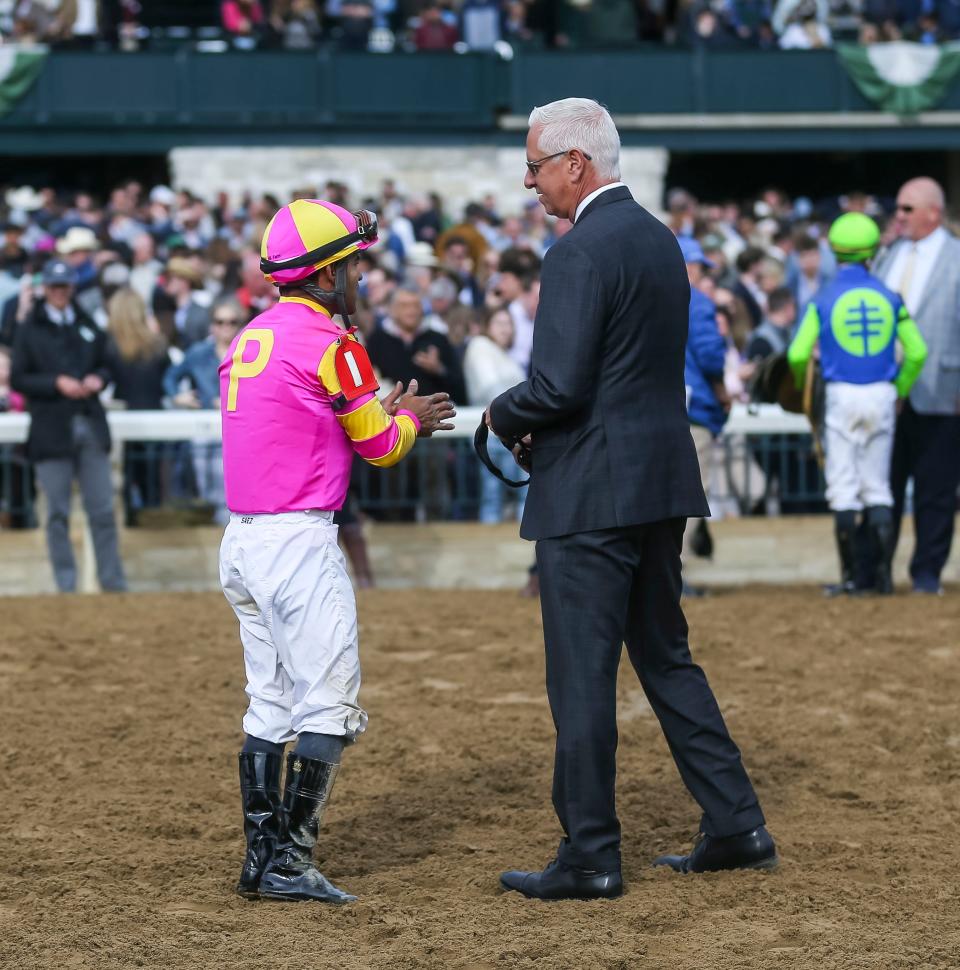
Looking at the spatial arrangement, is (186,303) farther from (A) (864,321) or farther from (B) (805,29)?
(B) (805,29)

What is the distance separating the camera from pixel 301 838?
4.89m

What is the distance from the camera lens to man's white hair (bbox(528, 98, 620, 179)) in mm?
4770

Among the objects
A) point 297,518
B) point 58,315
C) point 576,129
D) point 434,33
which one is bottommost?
point 297,518

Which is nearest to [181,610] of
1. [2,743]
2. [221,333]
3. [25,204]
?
[221,333]

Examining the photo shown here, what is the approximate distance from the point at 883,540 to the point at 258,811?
5860mm

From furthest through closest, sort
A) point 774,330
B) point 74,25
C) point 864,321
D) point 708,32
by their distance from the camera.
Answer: point 74,25 < point 708,32 < point 774,330 < point 864,321

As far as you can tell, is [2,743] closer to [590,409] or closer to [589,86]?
[590,409]

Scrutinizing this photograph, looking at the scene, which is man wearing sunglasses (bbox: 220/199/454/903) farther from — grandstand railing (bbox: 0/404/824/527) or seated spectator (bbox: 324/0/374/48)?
seated spectator (bbox: 324/0/374/48)

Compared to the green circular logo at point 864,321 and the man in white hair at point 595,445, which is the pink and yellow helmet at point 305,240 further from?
the green circular logo at point 864,321

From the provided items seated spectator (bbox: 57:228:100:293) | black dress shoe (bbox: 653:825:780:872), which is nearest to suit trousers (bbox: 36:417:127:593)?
seated spectator (bbox: 57:228:100:293)


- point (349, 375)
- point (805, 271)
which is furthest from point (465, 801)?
point (805, 271)

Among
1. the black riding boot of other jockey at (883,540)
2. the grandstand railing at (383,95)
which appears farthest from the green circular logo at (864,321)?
the grandstand railing at (383,95)

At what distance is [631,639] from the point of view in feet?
16.4

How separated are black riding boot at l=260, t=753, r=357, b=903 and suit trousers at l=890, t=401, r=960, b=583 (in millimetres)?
6043
